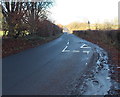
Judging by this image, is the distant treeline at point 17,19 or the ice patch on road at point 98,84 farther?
the distant treeline at point 17,19

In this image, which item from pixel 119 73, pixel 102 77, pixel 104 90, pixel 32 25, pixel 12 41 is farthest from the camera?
pixel 32 25

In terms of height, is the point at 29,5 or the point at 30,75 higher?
the point at 29,5

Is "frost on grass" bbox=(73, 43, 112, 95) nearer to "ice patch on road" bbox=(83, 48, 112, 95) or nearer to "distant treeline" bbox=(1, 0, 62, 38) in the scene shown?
"ice patch on road" bbox=(83, 48, 112, 95)

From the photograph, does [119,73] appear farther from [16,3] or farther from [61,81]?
[16,3]

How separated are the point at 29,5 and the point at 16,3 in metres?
5.38

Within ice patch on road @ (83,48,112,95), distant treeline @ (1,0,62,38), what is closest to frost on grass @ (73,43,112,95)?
ice patch on road @ (83,48,112,95)

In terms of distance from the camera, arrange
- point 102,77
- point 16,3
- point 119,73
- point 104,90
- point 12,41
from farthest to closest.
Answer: point 16,3, point 12,41, point 119,73, point 102,77, point 104,90

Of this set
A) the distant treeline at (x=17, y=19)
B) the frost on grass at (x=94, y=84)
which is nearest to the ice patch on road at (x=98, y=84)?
the frost on grass at (x=94, y=84)

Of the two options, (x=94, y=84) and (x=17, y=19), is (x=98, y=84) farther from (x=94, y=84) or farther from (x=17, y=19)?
(x=17, y=19)

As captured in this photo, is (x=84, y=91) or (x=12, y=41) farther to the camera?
(x=12, y=41)

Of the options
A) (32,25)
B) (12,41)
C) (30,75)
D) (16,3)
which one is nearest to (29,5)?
(32,25)

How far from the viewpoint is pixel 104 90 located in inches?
226

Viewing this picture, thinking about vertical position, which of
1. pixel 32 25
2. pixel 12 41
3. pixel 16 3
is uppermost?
pixel 16 3

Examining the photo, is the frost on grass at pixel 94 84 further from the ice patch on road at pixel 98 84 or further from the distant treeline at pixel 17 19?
the distant treeline at pixel 17 19
